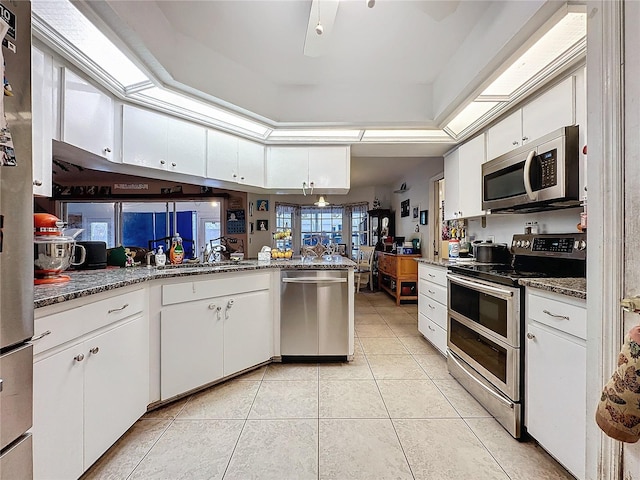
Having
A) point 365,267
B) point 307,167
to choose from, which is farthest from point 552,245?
point 365,267

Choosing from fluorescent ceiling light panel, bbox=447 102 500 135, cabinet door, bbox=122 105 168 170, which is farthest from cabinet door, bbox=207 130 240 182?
fluorescent ceiling light panel, bbox=447 102 500 135

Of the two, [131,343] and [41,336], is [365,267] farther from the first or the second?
[41,336]

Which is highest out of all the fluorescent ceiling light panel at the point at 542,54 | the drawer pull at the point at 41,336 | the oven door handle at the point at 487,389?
the fluorescent ceiling light panel at the point at 542,54

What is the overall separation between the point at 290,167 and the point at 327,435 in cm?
242

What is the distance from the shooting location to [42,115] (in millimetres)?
1407

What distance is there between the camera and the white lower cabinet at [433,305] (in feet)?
8.37

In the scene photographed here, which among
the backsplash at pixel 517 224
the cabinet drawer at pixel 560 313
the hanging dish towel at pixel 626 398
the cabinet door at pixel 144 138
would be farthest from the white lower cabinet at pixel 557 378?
the cabinet door at pixel 144 138

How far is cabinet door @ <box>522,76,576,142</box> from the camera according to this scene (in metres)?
1.74

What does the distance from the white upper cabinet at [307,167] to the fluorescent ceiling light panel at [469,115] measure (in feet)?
3.53

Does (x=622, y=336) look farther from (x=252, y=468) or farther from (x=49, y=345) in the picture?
(x=49, y=345)

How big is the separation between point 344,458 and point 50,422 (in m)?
1.28

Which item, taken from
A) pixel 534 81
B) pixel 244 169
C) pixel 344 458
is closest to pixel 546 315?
pixel 344 458

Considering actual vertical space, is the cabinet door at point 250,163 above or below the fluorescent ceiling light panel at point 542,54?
below

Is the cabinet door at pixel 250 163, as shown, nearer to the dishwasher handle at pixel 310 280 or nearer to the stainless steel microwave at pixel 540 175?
the dishwasher handle at pixel 310 280
